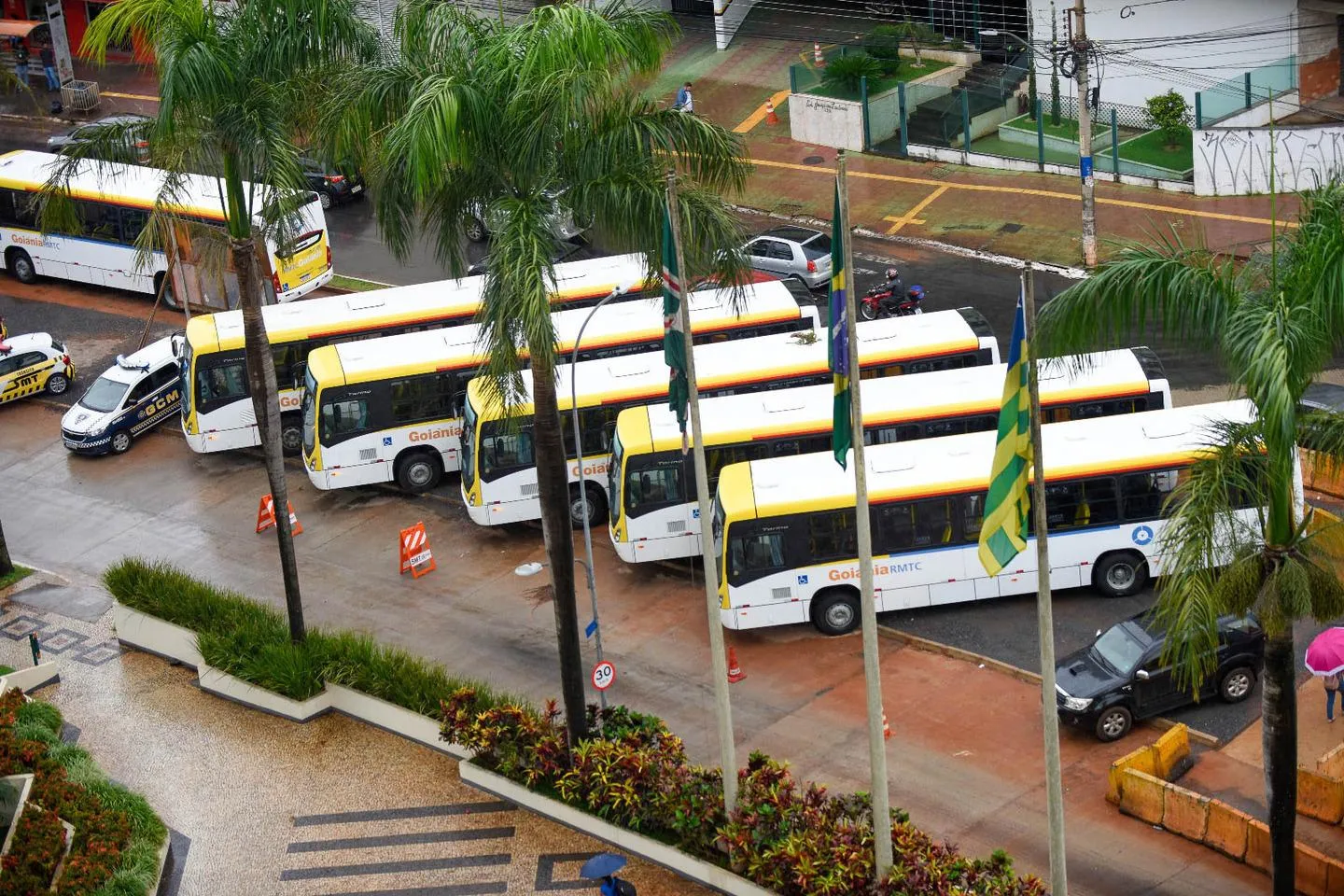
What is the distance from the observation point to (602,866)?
21672 mm

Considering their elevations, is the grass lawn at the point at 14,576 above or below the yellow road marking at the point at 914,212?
below

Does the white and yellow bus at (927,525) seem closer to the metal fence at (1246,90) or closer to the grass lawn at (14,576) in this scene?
the grass lawn at (14,576)

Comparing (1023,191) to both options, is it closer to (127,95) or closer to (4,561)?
(4,561)

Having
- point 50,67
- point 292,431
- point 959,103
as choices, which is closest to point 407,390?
point 292,431

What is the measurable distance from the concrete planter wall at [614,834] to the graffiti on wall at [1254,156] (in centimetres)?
2655

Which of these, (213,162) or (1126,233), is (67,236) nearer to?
(213,162)

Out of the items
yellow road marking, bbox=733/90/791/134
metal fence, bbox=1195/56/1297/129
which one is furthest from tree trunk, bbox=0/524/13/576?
metal fence, bbox=1195/56/1297/129

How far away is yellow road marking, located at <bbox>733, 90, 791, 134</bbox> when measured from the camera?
52594 mm

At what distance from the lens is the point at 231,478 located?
122 ft

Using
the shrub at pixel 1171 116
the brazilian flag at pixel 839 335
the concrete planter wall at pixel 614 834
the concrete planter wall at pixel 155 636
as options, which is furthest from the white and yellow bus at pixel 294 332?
the brazilian flag at pixel 839 335

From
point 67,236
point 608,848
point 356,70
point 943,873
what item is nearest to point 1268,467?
point 943,873

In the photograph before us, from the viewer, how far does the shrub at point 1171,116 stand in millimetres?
45656

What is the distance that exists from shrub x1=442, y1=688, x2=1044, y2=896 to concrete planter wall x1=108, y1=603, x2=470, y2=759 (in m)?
1.18

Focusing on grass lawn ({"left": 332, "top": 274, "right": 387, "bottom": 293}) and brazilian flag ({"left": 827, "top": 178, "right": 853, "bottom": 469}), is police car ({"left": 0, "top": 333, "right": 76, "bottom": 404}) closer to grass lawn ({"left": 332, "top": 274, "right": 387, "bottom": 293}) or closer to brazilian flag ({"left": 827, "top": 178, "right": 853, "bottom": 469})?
grass lawn ({"left": 332, "top": 274, "right": 387, "bottom": 293})
